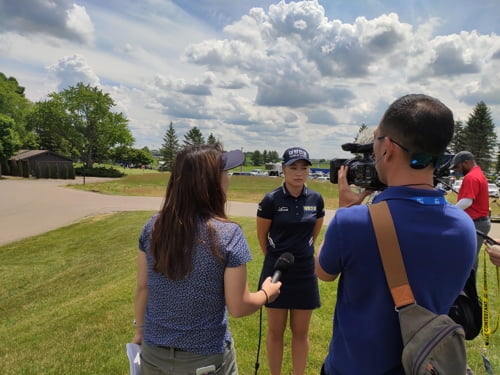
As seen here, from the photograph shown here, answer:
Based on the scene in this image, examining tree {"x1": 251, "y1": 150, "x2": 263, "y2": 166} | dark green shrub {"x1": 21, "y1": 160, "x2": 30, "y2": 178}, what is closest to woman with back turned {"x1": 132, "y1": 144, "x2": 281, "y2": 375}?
dark green shrub {"x1": 21, "y1": 160, "x2": 30, "y2": 178}

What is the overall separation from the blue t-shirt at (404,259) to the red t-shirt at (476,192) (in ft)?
15.4

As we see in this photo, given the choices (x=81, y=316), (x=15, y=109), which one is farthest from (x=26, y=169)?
(x=81, y=316)

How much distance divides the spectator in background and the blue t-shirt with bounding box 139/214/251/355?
4.65 feet

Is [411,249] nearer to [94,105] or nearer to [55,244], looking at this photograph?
[55,244]

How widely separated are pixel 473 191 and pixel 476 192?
0.21ft

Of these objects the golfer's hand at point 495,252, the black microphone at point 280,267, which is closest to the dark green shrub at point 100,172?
the black microphone at point 280,267

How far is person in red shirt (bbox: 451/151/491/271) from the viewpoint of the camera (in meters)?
5.59

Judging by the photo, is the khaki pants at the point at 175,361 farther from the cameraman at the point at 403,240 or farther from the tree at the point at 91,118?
the tree at the point at 91,118

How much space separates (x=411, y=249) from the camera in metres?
1.39

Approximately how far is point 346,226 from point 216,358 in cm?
112

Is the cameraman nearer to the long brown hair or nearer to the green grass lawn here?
the green grass lawn

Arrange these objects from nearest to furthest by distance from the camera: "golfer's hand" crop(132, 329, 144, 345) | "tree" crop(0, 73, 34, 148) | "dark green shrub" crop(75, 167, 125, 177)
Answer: "golfer's hand" crop(132, 329, 144, 345), "dark green shrub" crop(75, 167, 125, 177), "tree" crop(0, 73, 34, 148)

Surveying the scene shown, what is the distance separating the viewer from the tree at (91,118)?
64.8 metres

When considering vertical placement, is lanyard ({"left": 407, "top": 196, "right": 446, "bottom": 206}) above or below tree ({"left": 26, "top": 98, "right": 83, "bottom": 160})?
below
